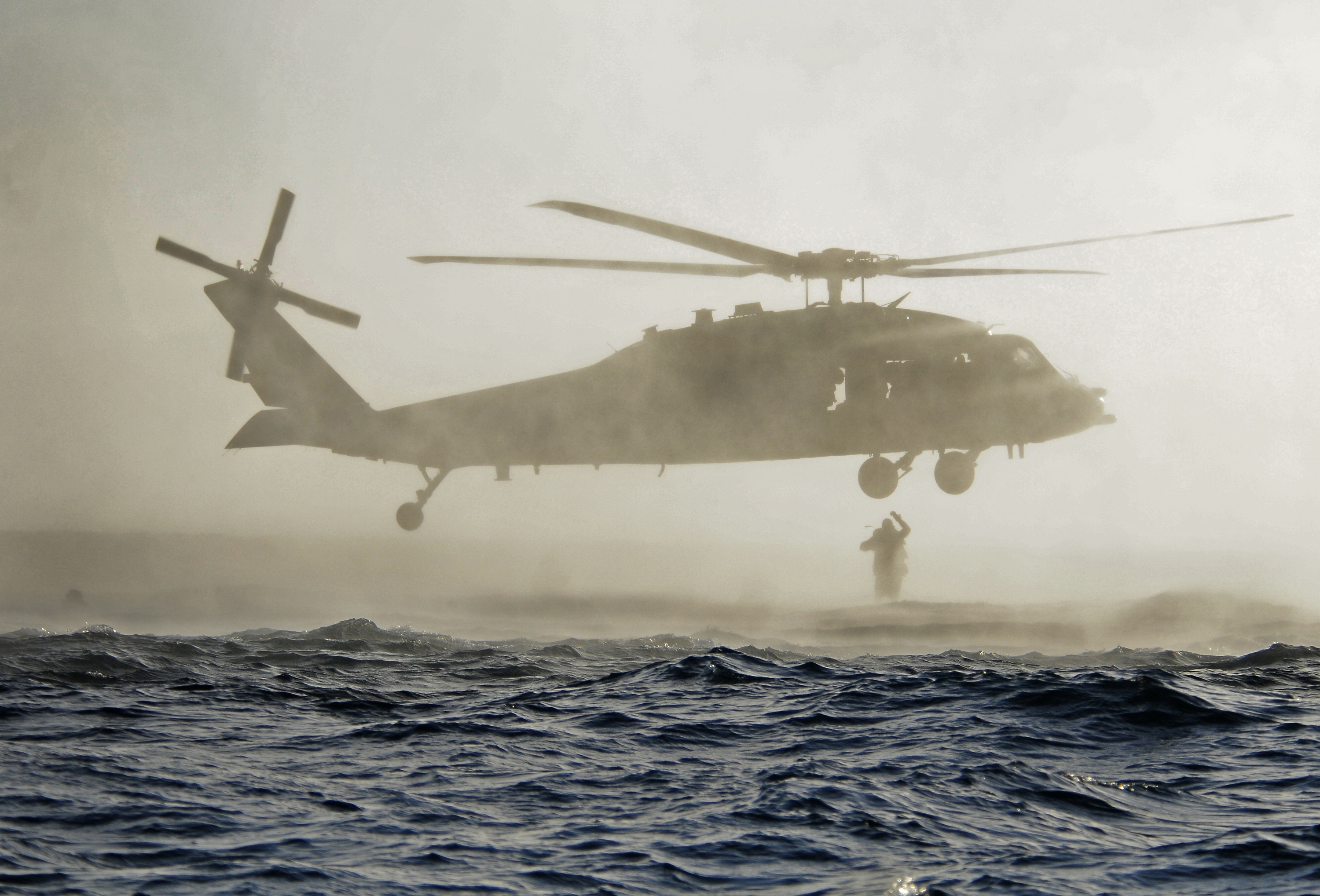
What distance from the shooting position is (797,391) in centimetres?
2102

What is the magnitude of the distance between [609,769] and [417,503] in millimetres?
14698

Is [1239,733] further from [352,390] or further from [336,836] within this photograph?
[352,390]

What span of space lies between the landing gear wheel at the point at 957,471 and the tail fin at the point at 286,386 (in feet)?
47.2

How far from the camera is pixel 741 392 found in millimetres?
21234

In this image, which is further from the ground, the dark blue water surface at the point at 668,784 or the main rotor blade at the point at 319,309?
the main rotor blade at the point at 319,309

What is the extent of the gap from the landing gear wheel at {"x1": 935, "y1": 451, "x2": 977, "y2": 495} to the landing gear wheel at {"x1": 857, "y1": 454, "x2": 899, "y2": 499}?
104cm

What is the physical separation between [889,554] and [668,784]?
13494 mm

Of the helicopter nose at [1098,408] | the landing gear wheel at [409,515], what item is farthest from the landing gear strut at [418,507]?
the helicopter nose at [1098,408]

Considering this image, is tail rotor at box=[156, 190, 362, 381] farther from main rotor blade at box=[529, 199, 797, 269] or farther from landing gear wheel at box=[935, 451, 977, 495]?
landing gear wheel at box=[935, 451, 977, 495]

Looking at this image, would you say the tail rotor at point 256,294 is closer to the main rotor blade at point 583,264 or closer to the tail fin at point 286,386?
the tail fin at point 286,386

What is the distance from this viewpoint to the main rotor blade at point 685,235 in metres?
18.5

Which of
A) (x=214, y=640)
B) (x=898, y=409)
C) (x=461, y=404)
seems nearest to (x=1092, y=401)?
(x=898, y=409)

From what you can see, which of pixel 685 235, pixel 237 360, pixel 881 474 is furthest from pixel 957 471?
pixel 237 360

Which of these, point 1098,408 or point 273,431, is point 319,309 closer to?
point 273,431
